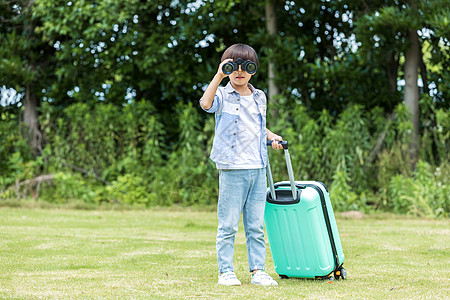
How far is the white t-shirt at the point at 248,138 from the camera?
4.17 m

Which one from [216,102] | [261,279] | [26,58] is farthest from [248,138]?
[26,58]

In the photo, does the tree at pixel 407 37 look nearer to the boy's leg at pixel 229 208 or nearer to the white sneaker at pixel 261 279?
the boy's leg at pixel 229 208

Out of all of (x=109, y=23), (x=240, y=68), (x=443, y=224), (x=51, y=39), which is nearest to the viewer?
(x=240, y=68)

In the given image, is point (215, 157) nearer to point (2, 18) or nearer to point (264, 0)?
point (264, 0)

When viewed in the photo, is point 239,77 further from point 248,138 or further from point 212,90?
point 248,138

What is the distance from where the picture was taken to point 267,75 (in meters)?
11.9

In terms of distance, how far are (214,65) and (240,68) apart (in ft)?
26.5

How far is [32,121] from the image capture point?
12914 millimetres

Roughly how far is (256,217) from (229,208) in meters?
0.19

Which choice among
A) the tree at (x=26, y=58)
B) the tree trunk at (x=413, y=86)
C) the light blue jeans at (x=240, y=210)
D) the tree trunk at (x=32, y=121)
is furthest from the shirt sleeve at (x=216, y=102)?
the tree trunk at (x=32, y=121)

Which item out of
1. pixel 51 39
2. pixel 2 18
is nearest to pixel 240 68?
pixel 51 39

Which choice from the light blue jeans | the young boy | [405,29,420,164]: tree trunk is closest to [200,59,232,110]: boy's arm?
the young boy

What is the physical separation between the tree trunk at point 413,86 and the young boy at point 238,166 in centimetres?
671

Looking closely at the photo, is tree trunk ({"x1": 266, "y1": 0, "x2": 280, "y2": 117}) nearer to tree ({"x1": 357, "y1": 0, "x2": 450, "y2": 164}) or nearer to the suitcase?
tree ({"x1": 357, "y1": 0, "x2": 450, "y2": 164})
